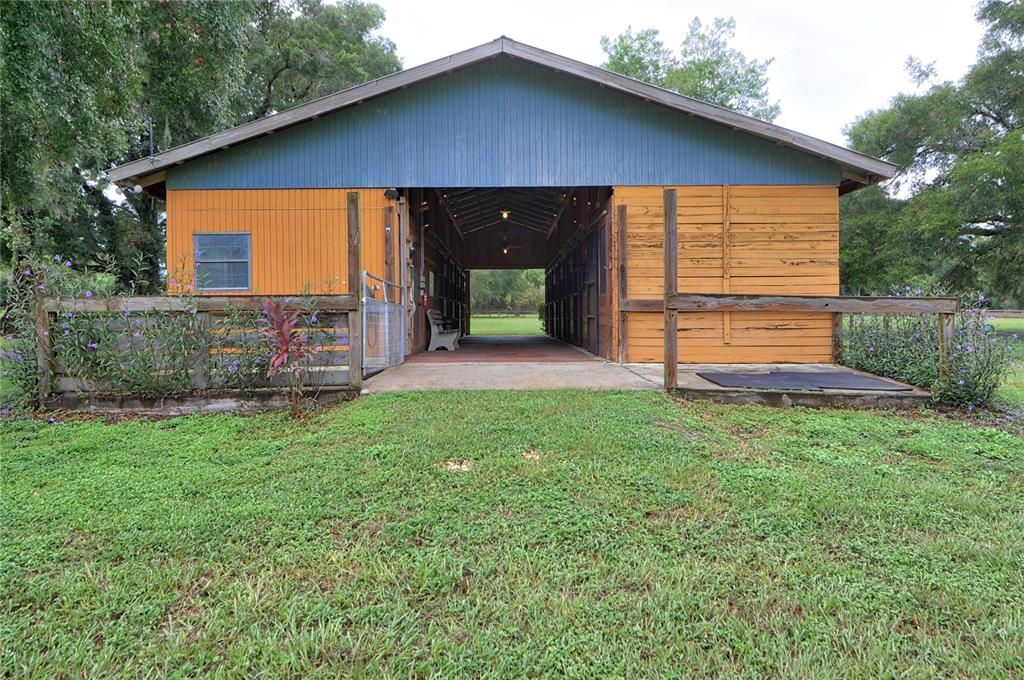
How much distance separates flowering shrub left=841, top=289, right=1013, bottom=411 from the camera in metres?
4.43

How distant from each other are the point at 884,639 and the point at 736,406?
3071 mm

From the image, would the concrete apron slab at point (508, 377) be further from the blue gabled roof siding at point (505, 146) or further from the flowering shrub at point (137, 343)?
the blue gabled roof siding at point (505, 146)

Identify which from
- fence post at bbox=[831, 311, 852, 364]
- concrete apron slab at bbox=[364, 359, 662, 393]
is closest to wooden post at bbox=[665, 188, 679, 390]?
concrete apron slab at bbox=[364, 359, 662, 393]

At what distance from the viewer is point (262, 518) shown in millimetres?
2346

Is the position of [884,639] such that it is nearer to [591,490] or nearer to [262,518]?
[591,490]

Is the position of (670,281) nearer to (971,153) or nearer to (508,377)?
(508,377)

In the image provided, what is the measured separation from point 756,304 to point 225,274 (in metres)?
7.43

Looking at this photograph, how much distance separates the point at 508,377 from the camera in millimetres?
5969

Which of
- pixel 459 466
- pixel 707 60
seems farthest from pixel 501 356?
pixel 707 60

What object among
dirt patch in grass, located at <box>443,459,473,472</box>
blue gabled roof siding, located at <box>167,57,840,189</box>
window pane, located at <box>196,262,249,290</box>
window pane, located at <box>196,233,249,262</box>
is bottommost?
dirt patch in grass, located at <box>443,459,473,472</box>

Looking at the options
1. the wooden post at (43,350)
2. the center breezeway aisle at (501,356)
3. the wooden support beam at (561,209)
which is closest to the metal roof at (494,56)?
the wooden post at (43,350)

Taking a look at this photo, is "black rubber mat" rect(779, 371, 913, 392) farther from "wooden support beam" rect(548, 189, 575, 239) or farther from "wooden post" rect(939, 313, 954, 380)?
"wooden support beam" rect(548, 189, 575, 239)

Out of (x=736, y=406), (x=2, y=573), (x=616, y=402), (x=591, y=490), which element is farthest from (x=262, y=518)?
(x=736, y=406)

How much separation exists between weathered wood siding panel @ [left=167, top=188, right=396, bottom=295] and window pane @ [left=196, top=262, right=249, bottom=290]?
5.5 inches
